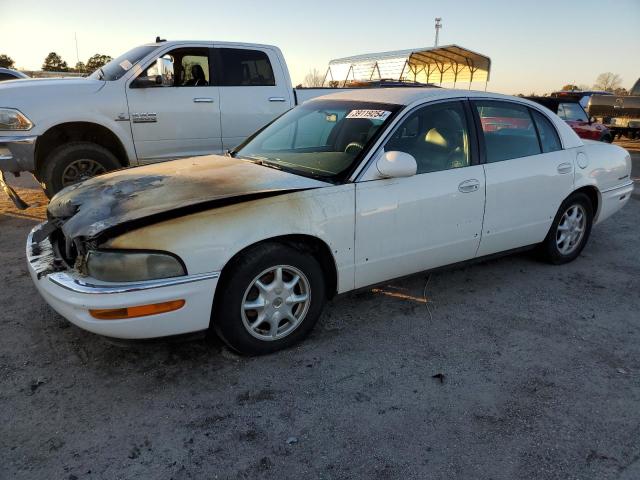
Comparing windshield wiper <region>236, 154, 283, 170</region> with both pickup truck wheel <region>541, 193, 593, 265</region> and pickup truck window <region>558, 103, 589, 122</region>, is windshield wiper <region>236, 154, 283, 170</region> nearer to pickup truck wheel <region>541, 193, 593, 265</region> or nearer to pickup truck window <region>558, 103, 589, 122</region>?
pickup truck wheel <region>541, 193, 593, 265</region>

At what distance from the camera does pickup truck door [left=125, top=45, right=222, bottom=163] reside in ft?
19.1

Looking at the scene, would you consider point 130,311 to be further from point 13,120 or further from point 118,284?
point 13,120

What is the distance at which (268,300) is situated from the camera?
2896mm

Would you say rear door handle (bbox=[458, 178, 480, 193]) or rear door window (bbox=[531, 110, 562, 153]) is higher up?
rear door window (bbox=[531, 110, 562, 153])

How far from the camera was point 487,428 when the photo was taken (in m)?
2.43

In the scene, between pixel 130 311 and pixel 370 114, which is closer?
pixel 130 311

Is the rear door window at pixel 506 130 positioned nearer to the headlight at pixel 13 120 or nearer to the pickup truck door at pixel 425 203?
the pickup truck door at pixel 425 203

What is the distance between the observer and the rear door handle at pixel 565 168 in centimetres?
419

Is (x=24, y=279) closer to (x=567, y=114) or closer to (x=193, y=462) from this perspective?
(x=193, y=462)

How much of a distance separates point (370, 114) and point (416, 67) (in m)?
20.9

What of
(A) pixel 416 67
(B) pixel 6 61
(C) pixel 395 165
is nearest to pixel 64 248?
(C) pixel 395 165

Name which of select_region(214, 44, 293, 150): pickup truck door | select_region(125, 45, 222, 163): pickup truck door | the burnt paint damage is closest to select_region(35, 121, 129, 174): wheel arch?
select_region(125, 45, 222, 163): pickup truck door

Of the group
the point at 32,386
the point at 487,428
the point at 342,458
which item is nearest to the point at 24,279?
the point at 32,386

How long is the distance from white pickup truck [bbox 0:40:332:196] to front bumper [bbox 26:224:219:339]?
3224mm
